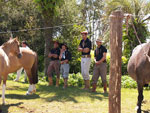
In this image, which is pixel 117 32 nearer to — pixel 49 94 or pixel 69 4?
pixel 49 94

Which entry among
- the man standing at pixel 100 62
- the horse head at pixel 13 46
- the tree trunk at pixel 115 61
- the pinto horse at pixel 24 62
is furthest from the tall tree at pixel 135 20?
the tree trunk at pixel 115 61

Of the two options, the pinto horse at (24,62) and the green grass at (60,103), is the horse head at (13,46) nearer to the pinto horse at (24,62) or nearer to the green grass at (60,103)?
the pinto horse at (24,62)

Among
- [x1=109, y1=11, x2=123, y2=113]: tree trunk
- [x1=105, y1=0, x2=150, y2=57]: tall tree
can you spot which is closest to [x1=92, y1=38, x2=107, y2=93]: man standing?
[x1=109, y1=11, x2=123, y2=113]: tree trunk

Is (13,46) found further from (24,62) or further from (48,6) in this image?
(48,6)

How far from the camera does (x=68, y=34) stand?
17.4 m

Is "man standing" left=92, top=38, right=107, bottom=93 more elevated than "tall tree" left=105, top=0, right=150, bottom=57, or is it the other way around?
"tall tree" left=105, top=0, right=150, bottom=57

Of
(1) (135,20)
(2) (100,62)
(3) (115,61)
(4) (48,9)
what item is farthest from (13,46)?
(1) (135,20)

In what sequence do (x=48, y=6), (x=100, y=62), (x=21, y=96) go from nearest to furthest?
(x=21, y=96), (x=100, y=62), (x=48, y=6)

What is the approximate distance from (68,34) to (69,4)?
9.77 feet

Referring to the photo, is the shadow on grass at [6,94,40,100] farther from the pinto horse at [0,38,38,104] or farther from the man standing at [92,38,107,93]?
the man standing at [92,38,107,93]

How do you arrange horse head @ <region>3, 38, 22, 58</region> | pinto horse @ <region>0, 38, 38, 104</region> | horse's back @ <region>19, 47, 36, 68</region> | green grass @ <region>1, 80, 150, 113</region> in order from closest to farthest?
green grass @ <region>1, 80, 150, 113</region>, horse head @ <region>3, 38, 22, 58</region>, pinto horse @ <region>0, 38, 38, 104</region>, horse's back @ <region>19, 47, 36, 68</region>

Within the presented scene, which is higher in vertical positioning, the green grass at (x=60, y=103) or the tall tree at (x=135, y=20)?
the tall tree at (x=135, y=20)

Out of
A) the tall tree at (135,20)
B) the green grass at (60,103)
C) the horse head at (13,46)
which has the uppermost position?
the tall tree at (135,20)

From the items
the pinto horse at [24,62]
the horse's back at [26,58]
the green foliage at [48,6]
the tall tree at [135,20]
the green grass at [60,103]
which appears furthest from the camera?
the tall tree at [135,20]
